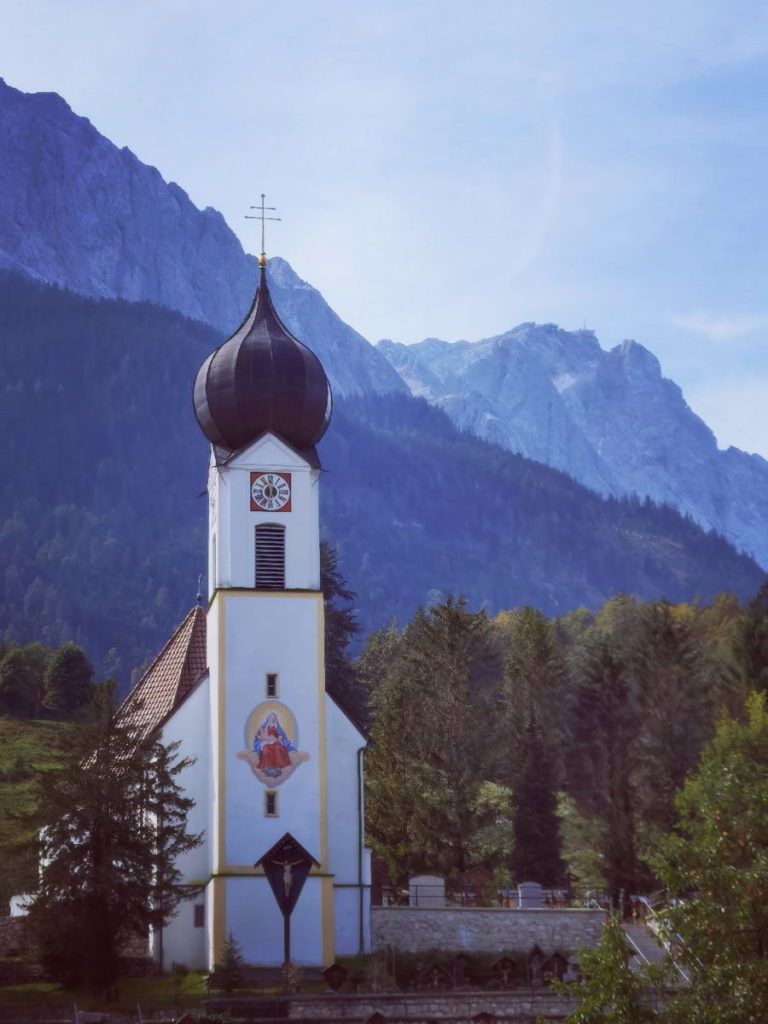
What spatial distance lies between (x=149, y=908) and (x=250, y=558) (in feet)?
35.9

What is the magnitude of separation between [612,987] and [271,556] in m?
22.8

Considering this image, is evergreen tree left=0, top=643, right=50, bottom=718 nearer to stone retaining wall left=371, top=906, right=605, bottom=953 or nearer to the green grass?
stone retaining wall left=371, top=906, right=605, bottom=953

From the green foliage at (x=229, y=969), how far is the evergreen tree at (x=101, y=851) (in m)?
1.86

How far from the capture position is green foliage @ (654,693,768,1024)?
103 feet

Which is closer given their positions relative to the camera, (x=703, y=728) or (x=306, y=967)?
(x=306, y=967)

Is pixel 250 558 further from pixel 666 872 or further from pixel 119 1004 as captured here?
pixel 666 872

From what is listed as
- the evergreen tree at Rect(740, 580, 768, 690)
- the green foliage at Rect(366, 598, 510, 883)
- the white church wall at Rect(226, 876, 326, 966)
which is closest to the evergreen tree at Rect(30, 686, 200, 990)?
the white church wall at Rect(226, 876, 326, 966)

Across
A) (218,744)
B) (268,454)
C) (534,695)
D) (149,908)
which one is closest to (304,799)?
(218,744)

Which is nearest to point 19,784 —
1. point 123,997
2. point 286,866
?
point 286,866

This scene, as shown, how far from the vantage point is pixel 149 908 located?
150ft

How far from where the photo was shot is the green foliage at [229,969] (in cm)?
4578

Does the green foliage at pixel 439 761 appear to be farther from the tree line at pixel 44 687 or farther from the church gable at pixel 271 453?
the tree line at pixel 44 687

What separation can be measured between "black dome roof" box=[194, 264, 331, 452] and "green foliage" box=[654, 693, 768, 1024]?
1922cm

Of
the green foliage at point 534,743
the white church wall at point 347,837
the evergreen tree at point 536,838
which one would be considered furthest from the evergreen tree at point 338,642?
the white church wall at point 347,837
